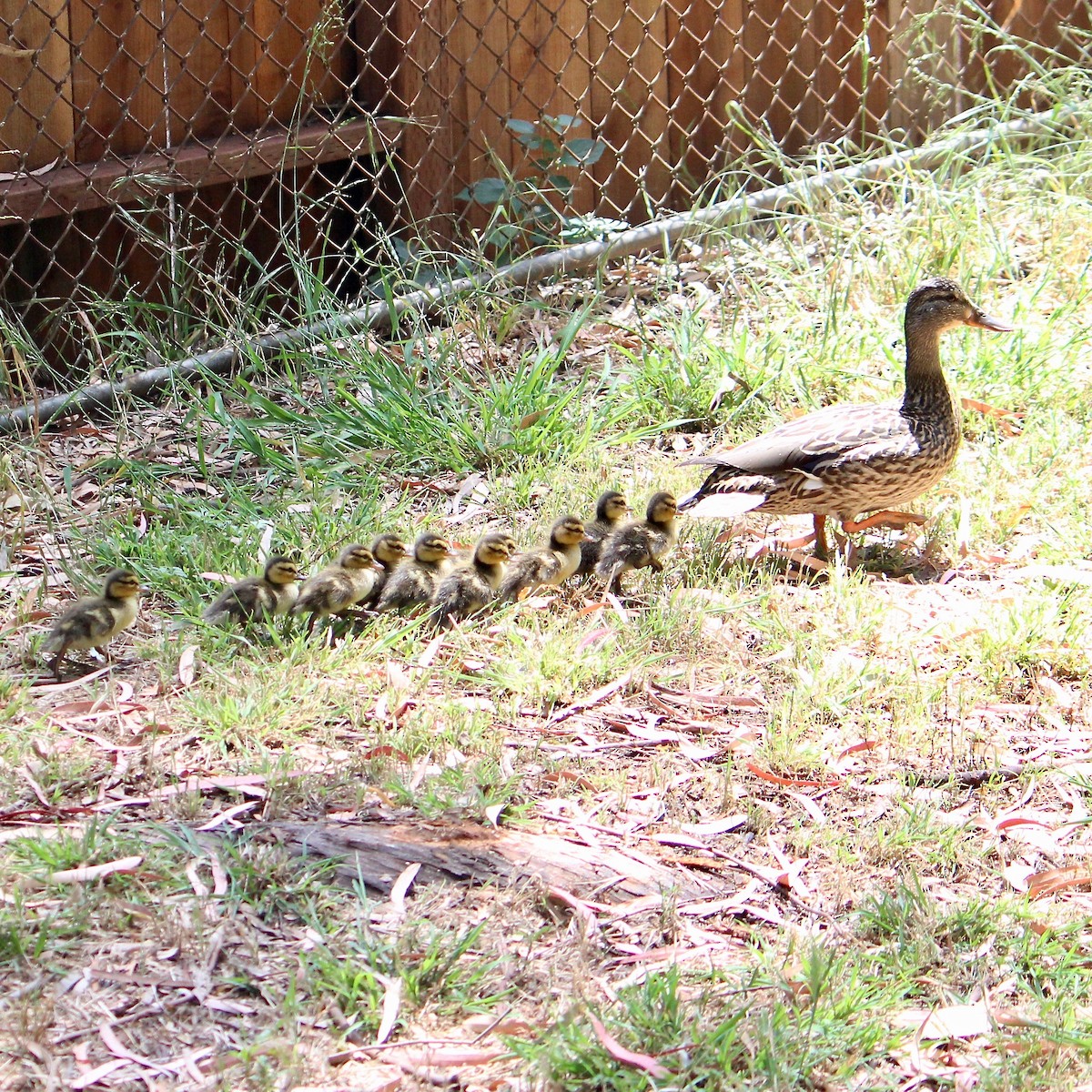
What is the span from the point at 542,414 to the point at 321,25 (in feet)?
6.21

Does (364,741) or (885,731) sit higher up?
(885,731)

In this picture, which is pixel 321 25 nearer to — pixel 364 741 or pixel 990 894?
pixel 364 741

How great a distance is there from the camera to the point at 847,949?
3.29 m

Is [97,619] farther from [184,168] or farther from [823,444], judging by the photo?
[184,168]

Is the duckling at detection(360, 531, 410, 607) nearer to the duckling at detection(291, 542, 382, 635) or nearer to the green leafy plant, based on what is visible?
the duckling at detection(291, 542, 382, 635)

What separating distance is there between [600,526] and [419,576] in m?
A: 0.76

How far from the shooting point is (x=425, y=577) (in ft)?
16.0

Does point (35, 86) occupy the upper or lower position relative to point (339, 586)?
upper

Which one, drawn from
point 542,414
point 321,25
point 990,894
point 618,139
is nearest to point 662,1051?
point 990,894

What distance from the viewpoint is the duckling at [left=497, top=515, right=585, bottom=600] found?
497 cm

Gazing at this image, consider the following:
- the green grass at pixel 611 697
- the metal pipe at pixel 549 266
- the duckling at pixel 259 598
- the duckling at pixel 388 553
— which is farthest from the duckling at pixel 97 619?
the metal pipe at pixel 549 266

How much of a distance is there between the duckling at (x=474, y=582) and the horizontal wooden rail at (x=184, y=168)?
2.12 meters

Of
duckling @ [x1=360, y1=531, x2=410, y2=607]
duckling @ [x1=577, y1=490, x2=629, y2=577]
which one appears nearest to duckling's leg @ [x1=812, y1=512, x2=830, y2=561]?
duckling @ [x1=577, y1=490, x2=629, y2=577]

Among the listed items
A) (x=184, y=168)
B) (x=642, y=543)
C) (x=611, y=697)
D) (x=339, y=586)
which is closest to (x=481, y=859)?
(x=611, y=697)
